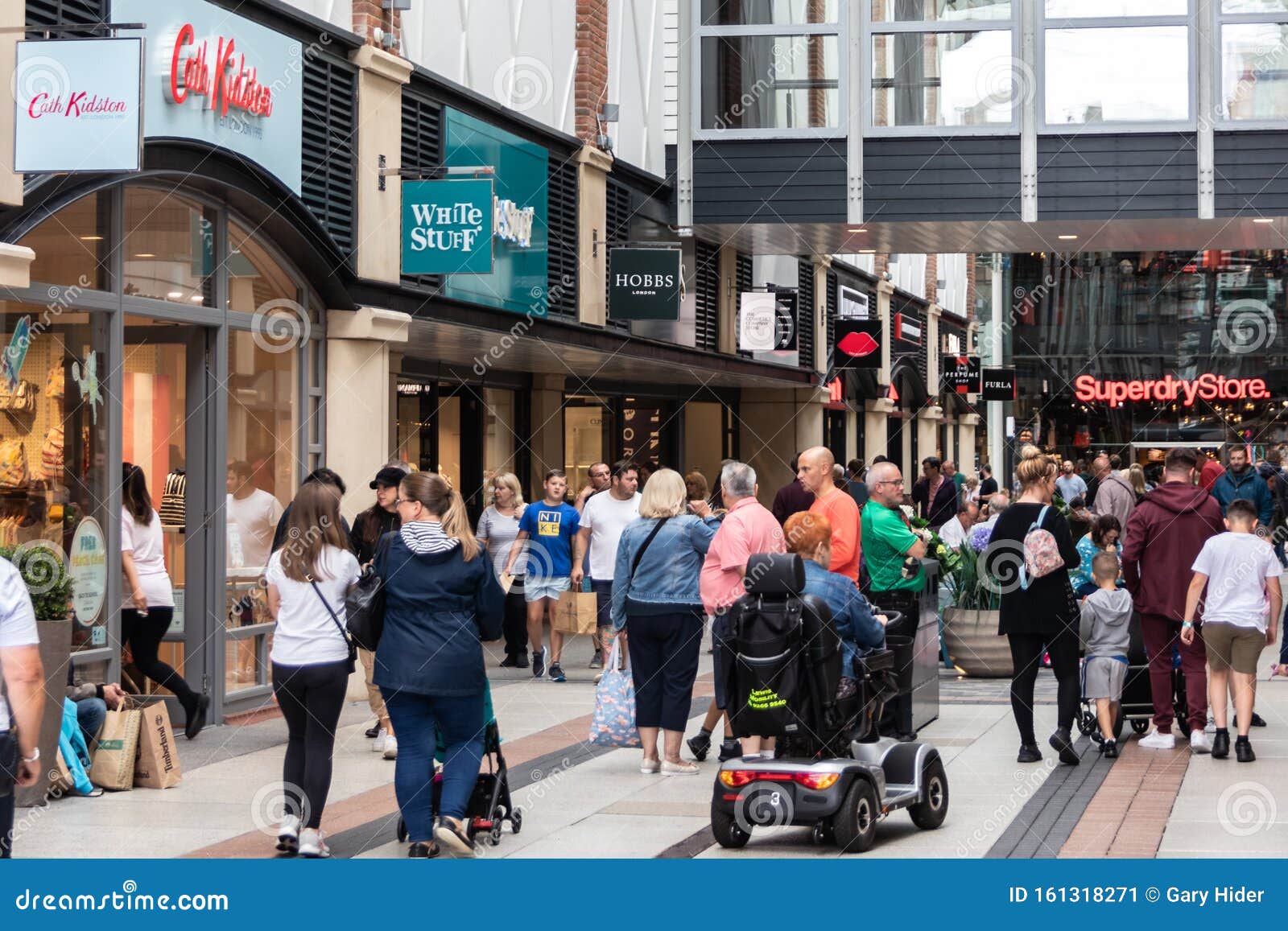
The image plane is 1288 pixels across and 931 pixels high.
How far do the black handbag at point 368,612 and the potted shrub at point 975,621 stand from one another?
27.3 ft

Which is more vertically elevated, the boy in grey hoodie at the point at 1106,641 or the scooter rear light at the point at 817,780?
the boy in grey hoodie at the point at 1106,641

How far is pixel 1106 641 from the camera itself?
10.8 m

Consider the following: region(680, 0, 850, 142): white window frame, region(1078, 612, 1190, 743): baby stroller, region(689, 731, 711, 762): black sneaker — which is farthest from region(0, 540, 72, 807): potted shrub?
region(680, 0, 850, 142): white window frame

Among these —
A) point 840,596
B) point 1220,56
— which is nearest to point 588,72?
point 1220,56

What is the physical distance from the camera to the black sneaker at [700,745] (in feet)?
34.8

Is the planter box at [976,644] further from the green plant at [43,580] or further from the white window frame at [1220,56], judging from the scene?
the green plant at [43,580]

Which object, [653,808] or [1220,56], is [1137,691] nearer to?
[653,808]

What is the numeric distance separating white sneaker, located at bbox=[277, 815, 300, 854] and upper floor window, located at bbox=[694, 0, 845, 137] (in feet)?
45.1

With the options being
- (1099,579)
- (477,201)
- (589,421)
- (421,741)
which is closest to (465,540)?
(421,741)

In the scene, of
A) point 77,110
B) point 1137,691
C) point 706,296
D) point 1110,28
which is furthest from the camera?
point 706,296

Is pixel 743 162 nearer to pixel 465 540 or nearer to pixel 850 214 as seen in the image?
pixel 850 214

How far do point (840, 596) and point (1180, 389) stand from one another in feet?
148

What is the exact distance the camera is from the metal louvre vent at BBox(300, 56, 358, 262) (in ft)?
43.5

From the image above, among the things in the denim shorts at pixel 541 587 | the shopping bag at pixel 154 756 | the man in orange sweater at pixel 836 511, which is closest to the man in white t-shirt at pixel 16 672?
the shopping bag at pixel 154 756
